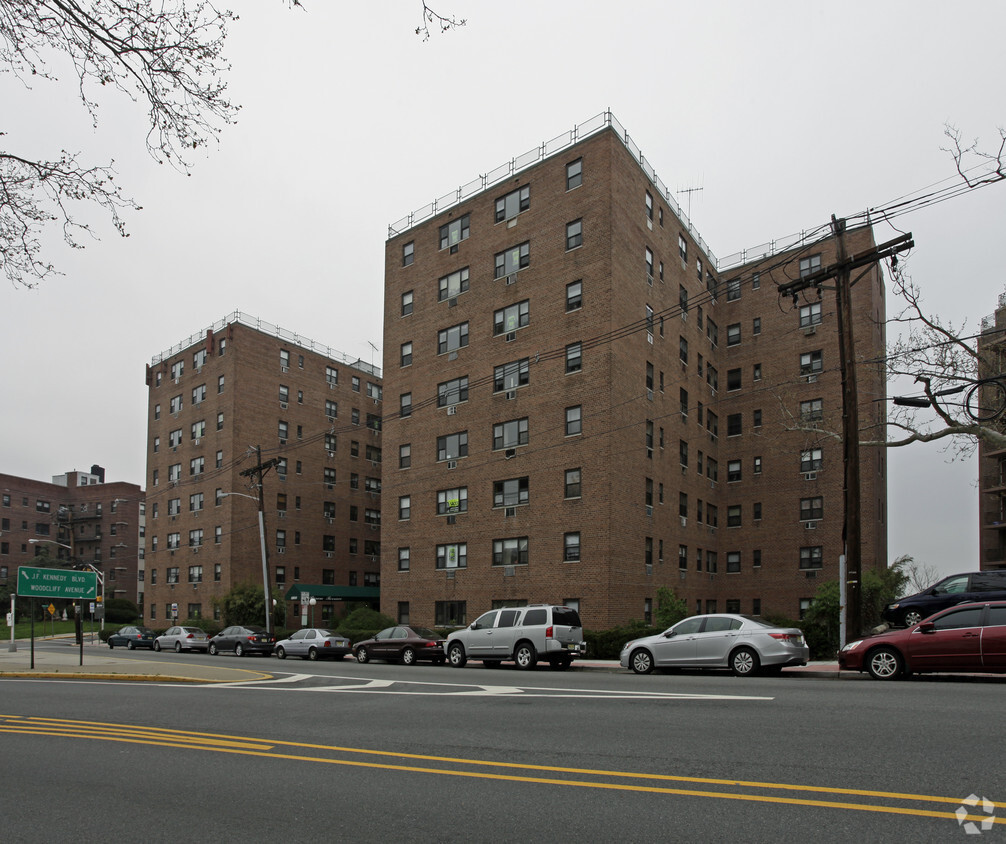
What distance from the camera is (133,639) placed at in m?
46.2

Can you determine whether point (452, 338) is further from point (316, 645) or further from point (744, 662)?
point (744, 662)

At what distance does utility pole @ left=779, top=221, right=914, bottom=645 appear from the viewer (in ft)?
66.8

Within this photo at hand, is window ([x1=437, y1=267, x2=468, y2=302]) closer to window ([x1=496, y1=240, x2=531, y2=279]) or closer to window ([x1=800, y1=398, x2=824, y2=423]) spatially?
window ([x1=496, y1=240, x2=531, y2=279])

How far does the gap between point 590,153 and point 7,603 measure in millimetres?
71538

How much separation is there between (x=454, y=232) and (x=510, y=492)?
1456cm

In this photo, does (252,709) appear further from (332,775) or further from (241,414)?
(241,414)

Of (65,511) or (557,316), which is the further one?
(65,511)

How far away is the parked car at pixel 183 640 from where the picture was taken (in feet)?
137

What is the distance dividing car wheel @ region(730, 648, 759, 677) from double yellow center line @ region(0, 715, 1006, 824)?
11.8 m

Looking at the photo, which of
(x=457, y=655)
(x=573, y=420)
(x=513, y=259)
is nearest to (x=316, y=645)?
(x=457, y=655)

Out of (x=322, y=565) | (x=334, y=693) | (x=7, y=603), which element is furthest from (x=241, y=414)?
(x=334, y=693)

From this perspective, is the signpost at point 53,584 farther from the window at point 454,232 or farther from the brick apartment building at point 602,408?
the window at point 454,232

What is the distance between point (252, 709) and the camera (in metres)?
12.5

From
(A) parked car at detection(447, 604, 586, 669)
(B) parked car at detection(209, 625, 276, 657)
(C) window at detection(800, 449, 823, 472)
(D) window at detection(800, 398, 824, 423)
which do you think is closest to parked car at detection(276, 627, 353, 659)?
(B) parked car at detection(209, 625, 276, 657)
